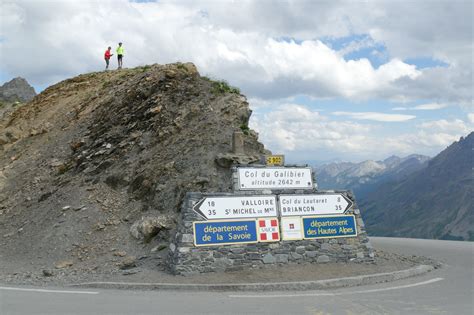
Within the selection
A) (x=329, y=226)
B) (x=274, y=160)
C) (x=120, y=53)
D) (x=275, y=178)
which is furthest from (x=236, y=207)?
(x=120, y=53)

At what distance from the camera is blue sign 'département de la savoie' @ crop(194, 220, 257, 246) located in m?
12.6

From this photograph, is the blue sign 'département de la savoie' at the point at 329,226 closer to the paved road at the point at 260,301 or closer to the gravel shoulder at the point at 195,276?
the gravel shoulder at the point at 195,276

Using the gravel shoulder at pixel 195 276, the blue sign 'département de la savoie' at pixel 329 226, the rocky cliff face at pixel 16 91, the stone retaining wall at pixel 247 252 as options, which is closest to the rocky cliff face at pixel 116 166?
the gravel shoulder at pixel 195 276

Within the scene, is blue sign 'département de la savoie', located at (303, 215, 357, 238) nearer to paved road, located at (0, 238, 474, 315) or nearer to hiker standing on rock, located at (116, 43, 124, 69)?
paved road, located at (0, 238, 474, 315)

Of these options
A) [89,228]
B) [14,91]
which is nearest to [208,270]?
[89,228]

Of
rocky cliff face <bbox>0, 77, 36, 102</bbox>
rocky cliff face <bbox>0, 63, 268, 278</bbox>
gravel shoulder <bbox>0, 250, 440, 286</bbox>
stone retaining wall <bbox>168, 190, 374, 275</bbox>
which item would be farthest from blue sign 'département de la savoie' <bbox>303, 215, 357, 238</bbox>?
rocky cliff face <bbox>0, 77, 36, 102</bbox>

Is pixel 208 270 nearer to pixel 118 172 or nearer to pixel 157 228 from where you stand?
pixel 157 228

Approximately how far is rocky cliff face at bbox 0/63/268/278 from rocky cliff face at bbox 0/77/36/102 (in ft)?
63.1

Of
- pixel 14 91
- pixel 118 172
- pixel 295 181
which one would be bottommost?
pixel 295 181

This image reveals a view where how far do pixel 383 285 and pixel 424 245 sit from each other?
430 inches

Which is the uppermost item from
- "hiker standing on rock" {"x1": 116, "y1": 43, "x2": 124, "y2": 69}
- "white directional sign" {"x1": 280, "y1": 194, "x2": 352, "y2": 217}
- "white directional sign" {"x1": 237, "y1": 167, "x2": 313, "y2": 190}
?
"hiker standing on rock" {"x1": 116, "y1": 43, "x2": 124, "y2": 69}

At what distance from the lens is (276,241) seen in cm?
1348

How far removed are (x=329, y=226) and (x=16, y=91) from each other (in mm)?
39711

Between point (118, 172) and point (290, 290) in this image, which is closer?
point (290, 290)
